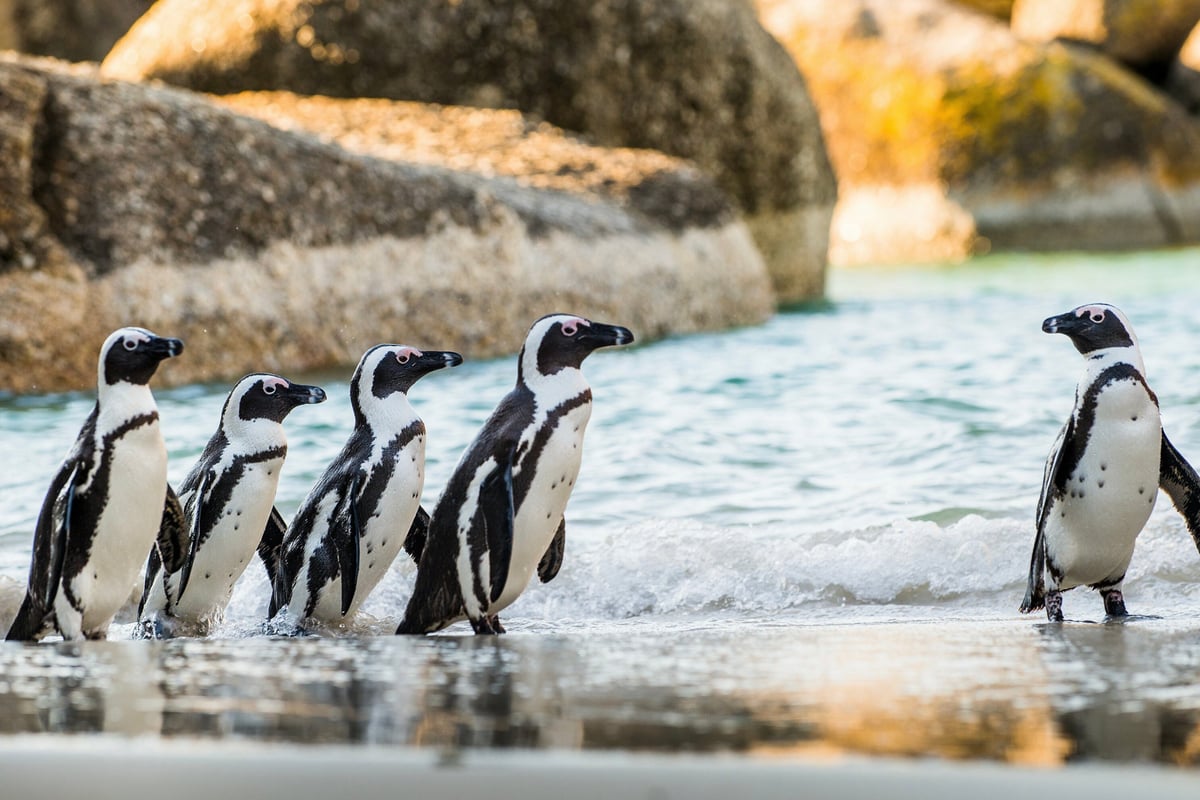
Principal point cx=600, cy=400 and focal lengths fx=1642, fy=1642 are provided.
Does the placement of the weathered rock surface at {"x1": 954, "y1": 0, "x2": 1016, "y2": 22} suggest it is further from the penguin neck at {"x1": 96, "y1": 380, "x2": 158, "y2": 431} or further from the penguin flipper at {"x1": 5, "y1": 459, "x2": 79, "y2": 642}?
the penguin flipper at {"x1": 5, "y1": 459, "x2": 79, "y2": 642}

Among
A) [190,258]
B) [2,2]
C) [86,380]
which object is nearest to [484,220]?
[190,258]

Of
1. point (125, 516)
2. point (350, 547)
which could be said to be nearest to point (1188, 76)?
point (350, 547)

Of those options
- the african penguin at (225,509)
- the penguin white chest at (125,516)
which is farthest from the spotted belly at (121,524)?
the african penguin at (225,509)

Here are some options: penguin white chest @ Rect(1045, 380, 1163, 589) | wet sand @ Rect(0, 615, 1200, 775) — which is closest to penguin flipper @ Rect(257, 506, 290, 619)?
wet sand @ Rect(0, 615, 1200, 775)

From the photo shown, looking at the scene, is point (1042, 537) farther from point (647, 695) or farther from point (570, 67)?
point (570, 67)

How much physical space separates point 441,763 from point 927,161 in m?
18.8

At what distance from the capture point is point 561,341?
4027 millimetres

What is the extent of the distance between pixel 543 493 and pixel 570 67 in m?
9.26

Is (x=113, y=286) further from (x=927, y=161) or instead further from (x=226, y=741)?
(x=927, y=161)

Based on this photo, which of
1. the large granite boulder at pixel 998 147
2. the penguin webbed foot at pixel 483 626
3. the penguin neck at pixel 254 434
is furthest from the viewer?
the large granite boulder at pixel 998 147

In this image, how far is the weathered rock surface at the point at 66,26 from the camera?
→ 20.2m

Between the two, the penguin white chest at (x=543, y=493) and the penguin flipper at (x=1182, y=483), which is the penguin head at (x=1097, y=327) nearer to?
the penguin flipper at (x=1182, y=483)

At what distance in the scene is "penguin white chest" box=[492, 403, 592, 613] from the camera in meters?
3.91

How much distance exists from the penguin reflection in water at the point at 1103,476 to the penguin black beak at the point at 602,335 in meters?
1.04
